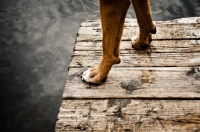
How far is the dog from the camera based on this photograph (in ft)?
3.23

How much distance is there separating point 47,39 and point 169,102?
2261mm

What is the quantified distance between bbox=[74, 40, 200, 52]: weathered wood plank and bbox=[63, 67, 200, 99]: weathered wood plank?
20 centimetres

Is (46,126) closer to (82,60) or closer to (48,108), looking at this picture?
(48,108)

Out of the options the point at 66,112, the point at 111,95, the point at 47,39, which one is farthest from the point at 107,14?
the point at 47,39

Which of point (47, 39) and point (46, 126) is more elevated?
point (47, 39)

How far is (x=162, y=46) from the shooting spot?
161 centimetres

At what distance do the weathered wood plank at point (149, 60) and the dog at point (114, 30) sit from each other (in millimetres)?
110

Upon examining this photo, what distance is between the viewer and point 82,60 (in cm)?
158

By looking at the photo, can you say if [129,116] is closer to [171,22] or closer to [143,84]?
[143,84]

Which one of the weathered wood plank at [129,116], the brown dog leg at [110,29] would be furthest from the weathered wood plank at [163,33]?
the weathered wood plank at [129,116]

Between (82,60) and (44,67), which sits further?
(44,67)

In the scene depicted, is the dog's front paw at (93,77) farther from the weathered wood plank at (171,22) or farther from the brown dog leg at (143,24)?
the weathered wood plank at (171,22)

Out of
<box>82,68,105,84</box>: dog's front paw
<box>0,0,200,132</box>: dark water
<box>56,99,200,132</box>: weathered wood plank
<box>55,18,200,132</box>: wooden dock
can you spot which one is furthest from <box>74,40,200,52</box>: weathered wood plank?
<box>0,0,200,132</box>: dark water

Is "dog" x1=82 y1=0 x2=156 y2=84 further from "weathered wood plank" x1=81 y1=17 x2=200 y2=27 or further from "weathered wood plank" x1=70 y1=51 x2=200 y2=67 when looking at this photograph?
"weathered wood plank" x1=81 y1=17 x2=200 y2=27
